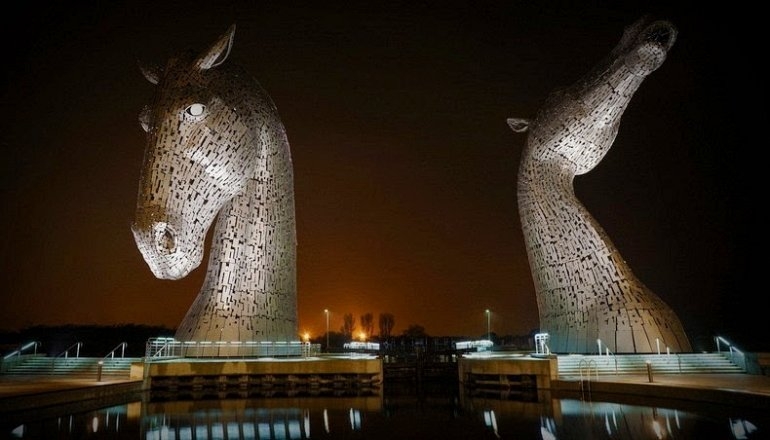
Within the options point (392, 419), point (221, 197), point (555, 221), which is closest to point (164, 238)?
point (221, 197)

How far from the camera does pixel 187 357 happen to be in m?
16.8

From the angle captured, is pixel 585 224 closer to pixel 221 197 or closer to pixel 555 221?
pixel 555 221

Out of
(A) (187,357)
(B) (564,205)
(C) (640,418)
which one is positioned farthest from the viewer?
(B) (564,205)

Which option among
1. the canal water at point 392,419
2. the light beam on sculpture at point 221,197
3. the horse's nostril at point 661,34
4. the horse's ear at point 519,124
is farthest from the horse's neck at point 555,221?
the light beam on sculpture at point 221,197

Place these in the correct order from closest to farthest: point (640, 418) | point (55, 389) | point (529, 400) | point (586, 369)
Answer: point (640, 418), point (55, 389), point (529, 400), point (586, 369)

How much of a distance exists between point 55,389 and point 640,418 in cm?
1149

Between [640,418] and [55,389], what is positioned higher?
[55,389]

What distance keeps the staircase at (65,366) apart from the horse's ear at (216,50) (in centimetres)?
839

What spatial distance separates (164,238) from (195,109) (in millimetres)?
3510

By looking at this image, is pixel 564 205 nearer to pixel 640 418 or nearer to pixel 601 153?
pixel 601 153

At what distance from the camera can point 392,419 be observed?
11.8m

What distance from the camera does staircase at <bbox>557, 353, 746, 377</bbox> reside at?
1570 centimetres

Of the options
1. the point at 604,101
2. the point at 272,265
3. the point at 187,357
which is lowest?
the point at 187,357

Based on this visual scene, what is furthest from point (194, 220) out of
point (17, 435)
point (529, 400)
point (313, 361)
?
point (529, 400)
